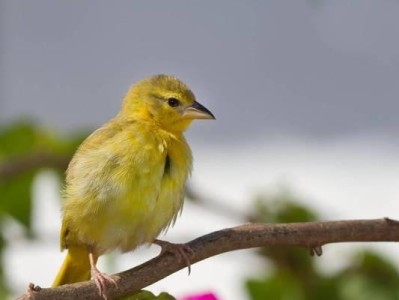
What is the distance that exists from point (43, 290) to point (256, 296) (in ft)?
2.39

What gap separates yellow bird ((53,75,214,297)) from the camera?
5.72 ft

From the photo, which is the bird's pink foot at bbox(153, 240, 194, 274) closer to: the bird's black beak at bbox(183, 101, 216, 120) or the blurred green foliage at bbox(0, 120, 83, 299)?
the bird's black beak at bbox(183, 101, 216, 120)

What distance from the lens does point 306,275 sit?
205 centimetres

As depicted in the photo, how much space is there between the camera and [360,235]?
150cm

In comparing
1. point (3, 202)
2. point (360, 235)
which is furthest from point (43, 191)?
point (360, 235)

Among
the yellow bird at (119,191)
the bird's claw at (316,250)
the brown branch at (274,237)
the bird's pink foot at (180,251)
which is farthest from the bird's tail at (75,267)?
the bird's claw at (316,250)

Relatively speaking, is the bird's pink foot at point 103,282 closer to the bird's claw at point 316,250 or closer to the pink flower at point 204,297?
the pink flower at point 204,297

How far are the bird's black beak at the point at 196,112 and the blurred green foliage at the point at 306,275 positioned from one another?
245 millimetres

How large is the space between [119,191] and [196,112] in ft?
0.99

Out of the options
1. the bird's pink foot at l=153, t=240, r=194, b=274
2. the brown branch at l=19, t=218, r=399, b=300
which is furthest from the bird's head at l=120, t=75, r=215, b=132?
the brown branch at l=19, t=218, r=399, b=300

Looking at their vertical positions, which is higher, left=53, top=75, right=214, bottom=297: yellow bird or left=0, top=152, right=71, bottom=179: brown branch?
left=0, top=152, right=71, bottom=179: brown branch

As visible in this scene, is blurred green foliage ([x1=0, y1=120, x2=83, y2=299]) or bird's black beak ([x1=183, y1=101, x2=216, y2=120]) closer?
bird's black beak ([x1=183, y1=101, x2=216, y2=120])

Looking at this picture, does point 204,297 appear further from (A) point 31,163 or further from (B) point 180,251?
(A) point 31,163

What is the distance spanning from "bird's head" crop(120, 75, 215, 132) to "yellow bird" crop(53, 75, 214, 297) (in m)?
0.04
